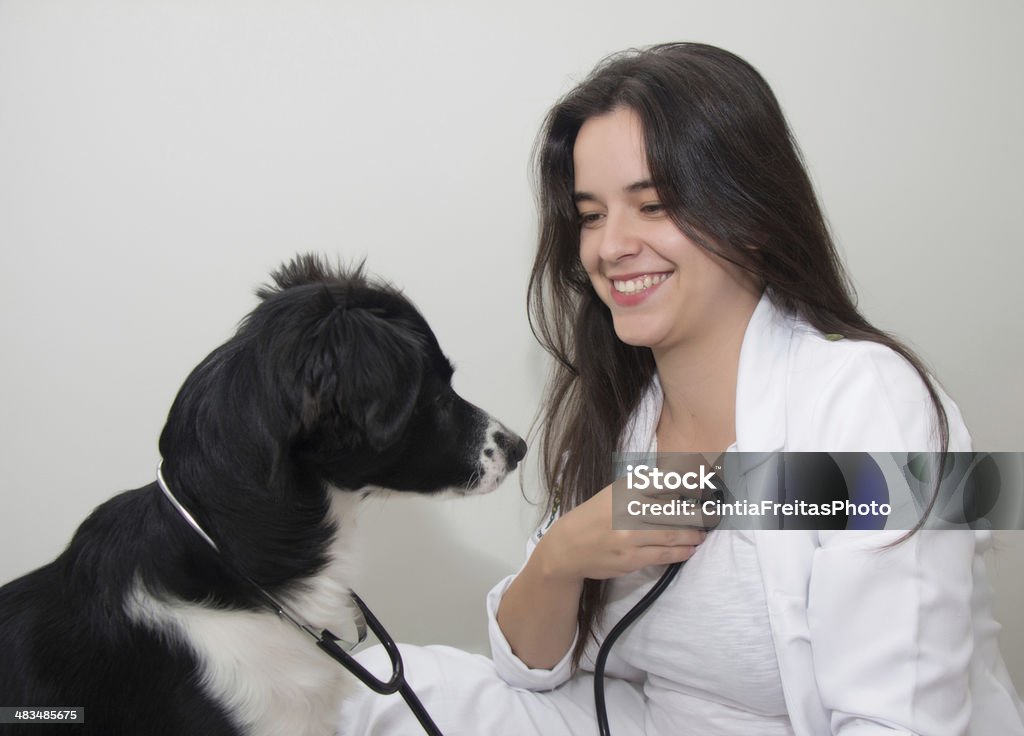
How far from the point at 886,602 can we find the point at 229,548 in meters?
0.92

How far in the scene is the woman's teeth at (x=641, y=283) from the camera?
133cm

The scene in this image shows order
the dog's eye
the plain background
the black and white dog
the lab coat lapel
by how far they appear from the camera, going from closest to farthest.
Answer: the black and white dog < the lab coat lapel < the dog's eye < the plain background

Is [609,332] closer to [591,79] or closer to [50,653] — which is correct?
[591,79]

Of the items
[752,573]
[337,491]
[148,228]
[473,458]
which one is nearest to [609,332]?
[473,458]

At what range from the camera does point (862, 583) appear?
44.4 inches

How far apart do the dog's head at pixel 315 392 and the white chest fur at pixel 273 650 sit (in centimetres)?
10

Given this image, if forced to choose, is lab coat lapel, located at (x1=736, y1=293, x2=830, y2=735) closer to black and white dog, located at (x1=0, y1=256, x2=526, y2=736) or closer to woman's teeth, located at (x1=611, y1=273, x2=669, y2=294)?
woman's teeth, located at (x1=611, y1=273, x2=669, y2=294)

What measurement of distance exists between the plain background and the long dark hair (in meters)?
0.33

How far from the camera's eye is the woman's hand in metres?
1.26

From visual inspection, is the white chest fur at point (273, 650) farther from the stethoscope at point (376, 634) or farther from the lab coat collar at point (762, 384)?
the lab coat collar at point (762, 384)

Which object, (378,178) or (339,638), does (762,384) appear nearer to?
(339,638)

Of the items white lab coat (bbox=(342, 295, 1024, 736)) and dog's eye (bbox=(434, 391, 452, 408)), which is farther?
dog's eye (bbox=(434, 391, 452, 408))

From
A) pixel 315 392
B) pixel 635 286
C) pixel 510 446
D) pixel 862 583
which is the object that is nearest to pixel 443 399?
pixel 510 446

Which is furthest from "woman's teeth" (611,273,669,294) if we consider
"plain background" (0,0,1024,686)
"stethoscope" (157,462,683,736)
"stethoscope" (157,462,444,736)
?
"stethoscope" (157,462,444,736)
